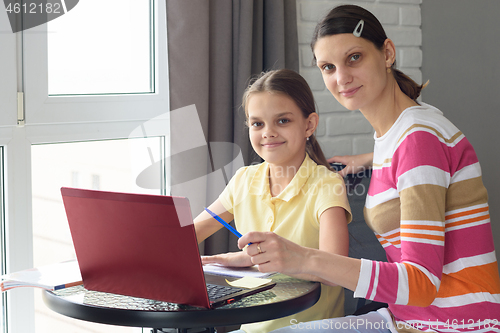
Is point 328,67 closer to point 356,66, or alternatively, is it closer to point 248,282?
point 356,66

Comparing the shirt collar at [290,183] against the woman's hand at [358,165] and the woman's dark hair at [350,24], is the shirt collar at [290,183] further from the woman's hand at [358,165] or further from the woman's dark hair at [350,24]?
the woman's dark hair at [350,24]

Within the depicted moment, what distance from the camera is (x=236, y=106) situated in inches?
67.2

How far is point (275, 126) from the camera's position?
1278 mm

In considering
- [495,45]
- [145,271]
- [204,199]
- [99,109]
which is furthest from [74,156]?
[495,45]

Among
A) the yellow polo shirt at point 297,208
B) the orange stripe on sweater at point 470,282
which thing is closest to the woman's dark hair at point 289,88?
the yellow polo shirt at point 297,208

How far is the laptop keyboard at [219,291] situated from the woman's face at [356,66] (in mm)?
500

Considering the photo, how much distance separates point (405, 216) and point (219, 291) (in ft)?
1.23

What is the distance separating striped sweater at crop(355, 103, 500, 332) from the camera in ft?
3.01

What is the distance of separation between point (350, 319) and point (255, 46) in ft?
3.34

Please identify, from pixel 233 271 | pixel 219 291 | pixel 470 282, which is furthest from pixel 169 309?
pixel 470 282

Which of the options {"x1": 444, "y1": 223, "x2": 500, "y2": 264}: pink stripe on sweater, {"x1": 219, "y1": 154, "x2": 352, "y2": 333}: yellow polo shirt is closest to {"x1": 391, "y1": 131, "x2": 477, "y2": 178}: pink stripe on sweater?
{"x1": 444, "y1": 223, "x2": 500, "y2": 264}: pink stripe on sweater

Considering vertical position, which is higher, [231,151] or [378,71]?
[378,71]

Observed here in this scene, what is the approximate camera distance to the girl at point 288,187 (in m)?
1.21

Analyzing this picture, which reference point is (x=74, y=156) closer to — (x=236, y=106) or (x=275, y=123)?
(x=236, y=106)
